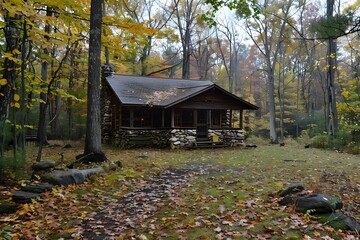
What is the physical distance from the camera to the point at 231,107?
17.7m

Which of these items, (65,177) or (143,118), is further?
(143,118)

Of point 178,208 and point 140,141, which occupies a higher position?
point 140,141

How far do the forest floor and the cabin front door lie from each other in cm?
911

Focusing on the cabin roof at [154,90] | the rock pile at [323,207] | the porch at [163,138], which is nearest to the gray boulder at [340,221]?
the rock pile at [323,207]

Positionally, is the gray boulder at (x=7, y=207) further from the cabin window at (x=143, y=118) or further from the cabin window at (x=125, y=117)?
the cabin window at (x=125, y=117)

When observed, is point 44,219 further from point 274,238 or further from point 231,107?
point 231,107

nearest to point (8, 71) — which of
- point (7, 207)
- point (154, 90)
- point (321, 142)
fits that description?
point (7, 207)

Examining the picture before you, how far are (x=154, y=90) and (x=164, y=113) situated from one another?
5.40 ft

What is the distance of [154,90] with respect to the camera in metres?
17.4

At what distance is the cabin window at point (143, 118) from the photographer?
1706 cm

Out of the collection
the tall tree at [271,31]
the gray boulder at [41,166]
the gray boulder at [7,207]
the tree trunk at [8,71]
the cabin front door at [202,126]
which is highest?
the tall tree at [271,31]

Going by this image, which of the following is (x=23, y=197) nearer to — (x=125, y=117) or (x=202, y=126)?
(x=125, y=117)

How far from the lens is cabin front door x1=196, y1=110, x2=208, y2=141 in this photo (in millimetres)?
17384

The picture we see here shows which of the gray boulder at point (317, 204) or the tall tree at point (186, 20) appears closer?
the gray boulder at point (317, 204)
